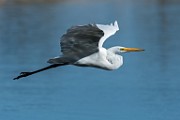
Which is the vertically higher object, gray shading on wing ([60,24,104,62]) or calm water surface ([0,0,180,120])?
calm water surface ([0,0,180,120])

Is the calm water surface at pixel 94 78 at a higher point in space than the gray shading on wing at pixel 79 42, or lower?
higher

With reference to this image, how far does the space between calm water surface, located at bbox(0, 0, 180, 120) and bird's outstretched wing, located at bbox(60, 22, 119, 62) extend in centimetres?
297

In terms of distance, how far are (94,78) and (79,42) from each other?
5649 mm

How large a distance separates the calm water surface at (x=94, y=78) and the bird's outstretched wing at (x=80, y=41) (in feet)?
9.74

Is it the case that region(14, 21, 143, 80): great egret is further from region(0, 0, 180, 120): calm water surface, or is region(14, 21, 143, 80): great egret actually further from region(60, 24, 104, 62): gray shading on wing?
region(0, 0, 180, 120): calm water surface

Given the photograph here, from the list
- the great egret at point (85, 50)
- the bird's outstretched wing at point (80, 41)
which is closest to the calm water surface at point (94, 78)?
the great egret at point (85, 50)

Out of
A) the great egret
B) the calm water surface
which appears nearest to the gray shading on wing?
the great egret

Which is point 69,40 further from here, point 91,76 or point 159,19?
point 159,19

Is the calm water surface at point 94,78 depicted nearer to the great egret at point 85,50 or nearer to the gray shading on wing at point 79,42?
the great egret at point 85,50

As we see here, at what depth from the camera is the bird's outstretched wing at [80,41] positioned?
7.28 metres

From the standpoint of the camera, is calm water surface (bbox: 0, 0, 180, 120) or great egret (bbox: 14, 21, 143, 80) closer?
great egret (bbox: 14, 21, 143, 80)

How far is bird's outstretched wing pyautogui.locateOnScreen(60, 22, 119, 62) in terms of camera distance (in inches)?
287

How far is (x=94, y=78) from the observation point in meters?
13.1

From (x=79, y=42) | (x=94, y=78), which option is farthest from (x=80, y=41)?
(x=94, y=78)
